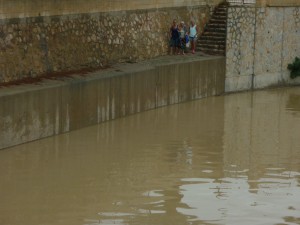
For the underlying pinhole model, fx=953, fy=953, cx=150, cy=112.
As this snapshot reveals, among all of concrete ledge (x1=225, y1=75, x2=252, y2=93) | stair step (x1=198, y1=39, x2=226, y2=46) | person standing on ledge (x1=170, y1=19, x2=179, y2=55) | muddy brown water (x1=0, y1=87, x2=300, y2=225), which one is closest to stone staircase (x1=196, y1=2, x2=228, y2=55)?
stair step (x1=198, y1=39, x2=226, y2=46)

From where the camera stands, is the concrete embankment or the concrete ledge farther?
the concrete ledge

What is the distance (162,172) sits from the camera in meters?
20.6

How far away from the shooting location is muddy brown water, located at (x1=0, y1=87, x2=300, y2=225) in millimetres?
17125

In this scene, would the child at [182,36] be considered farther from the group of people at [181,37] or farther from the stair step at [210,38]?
the stair step at [210,38]

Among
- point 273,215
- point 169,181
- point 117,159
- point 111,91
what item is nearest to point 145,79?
point 111,91

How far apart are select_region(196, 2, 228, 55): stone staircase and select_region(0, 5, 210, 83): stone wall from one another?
2.44ft

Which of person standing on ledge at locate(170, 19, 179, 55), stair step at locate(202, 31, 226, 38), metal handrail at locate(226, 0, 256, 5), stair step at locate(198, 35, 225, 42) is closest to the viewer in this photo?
person standing on ledge at locate(170, 19, 179, 55)

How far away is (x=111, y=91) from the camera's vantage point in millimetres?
25688

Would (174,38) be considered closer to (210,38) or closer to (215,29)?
(210,38)

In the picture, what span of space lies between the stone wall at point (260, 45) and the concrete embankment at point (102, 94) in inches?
38.7

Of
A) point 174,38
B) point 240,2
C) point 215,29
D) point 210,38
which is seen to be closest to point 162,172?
point 174,38

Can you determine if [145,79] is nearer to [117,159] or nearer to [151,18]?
[151,18]

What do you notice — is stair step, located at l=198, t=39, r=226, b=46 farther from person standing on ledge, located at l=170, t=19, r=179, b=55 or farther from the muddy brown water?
the muddy brown water

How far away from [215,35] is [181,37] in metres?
1.75
